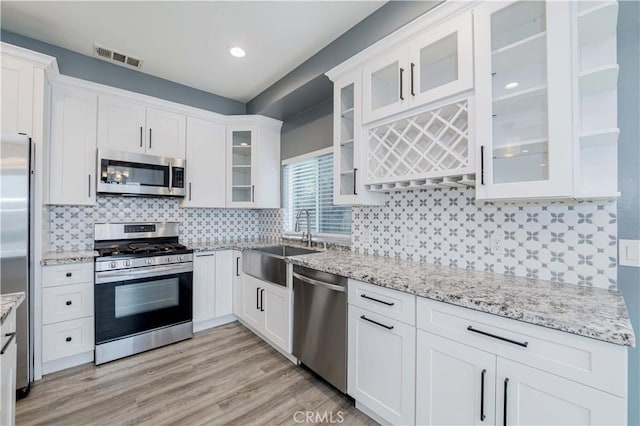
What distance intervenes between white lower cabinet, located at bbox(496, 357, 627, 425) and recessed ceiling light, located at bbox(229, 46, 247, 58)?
301cm

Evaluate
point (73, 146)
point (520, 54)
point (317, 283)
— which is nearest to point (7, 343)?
point (317, 283)

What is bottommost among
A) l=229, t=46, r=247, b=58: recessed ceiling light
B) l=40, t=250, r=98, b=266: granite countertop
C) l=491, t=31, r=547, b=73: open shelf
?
l=40, t=250, r=98, b=266: granite countertop

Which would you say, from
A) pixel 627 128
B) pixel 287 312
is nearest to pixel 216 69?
pixel 287 312

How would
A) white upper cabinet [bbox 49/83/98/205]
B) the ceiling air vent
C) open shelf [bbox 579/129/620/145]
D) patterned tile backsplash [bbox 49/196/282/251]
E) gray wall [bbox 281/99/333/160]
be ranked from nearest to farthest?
open shelf [bbox 579/129/620/145]
white upper cabinet [bbox 49/83/98/205]
the ceiling air vent
patterned tile backsplash [bbox 49/196/282/251]
gray wall [bbox 281/99/333/160]

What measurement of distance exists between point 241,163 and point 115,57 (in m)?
1.62

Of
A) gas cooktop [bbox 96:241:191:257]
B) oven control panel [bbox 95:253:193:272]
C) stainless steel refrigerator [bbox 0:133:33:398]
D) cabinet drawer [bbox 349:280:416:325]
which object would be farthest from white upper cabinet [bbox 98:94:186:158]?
cabinet drawer [bbox 349:280:416:325]

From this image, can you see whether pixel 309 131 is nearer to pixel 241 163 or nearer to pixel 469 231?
pixel 241 163

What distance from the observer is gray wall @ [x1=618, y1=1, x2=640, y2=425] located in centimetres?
131

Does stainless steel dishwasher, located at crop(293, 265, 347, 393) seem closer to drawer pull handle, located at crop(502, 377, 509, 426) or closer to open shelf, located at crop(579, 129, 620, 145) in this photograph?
drawer pull handle, located at crop(502, 377, 509, 426)

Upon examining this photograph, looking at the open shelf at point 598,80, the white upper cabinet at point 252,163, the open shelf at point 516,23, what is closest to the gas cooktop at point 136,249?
the white upper cabinet at point 252,163

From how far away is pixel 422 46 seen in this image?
181 centimetres

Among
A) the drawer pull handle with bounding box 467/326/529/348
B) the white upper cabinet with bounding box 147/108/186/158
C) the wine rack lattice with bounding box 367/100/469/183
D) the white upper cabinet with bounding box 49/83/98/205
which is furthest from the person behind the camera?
the white upper cabinet with bounding box 147/108/186/158

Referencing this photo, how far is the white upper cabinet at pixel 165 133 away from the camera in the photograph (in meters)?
3.00

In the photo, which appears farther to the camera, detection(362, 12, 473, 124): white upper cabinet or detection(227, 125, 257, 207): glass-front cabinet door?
detection(227, 125, 257, 207): glass-front cabinet door
